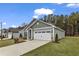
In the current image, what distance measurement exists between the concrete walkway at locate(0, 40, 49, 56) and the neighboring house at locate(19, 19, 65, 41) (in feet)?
0.44

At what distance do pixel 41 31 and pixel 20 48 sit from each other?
1.78ft

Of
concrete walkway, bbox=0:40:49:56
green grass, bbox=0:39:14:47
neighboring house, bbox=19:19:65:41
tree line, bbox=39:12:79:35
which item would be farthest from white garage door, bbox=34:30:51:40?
green grass, bbox=0:39:14:47

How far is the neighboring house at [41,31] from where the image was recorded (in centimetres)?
644

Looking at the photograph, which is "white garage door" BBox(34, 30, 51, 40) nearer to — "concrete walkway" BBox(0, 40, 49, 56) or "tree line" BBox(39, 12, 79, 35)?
"concrete walkway" BBox(0, 40, 49, 56)

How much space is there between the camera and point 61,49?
6355 millimetres

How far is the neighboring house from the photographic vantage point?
644cm

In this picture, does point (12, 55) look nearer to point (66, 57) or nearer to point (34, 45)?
point (34, 45)

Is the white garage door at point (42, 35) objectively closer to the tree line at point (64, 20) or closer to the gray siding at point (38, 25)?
the gray siding at point (38, 25)

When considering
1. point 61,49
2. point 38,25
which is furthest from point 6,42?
point 61,49

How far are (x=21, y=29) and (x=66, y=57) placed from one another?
1052mm

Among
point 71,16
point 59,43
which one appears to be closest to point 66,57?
point 59,43

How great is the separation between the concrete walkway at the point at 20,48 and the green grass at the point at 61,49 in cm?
9

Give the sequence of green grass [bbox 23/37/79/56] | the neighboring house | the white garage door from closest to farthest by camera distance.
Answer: green grass [bbox 23/37/79/56]
the neighboring house
the white garage door

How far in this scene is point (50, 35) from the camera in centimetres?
653
